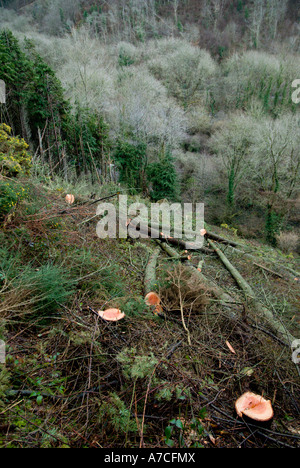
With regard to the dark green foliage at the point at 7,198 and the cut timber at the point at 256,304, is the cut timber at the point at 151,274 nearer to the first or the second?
the cut timber at the point at 256,304

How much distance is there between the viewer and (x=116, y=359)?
2.03m

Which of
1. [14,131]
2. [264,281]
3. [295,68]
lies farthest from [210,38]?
[264,281]

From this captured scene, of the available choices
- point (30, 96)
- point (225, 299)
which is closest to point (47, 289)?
point (225, 299)

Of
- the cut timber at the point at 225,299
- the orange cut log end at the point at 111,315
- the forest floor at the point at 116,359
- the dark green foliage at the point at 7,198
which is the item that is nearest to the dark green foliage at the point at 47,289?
the forest floor at the point at 116,359

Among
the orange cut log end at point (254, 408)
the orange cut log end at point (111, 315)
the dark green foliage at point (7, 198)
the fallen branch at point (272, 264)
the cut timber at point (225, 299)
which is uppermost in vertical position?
the dark green foliage at point (7, 198)

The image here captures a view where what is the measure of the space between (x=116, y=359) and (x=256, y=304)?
2876mm

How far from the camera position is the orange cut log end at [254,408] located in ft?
5.96

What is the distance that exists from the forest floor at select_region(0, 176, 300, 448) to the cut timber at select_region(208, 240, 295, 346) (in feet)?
0.56

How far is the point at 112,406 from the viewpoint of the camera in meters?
1.71

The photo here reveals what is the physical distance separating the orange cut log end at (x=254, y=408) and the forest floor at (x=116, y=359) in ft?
0.23

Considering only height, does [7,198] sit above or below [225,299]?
above

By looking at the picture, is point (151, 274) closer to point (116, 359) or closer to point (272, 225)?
point (116, 359)
